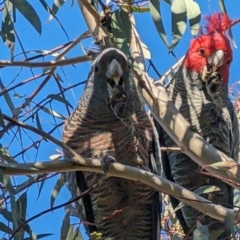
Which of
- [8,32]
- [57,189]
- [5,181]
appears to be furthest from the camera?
[57,189]

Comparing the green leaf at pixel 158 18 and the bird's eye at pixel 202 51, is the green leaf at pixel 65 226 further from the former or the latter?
the bird's eye at pixel 202 51

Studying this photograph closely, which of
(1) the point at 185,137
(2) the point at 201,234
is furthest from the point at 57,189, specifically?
(2) the point at 201,234

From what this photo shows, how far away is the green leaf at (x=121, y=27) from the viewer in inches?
57.6

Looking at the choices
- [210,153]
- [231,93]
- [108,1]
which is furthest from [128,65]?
[231,93]

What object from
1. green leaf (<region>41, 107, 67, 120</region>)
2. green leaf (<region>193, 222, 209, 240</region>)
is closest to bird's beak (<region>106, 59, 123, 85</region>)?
green leaf (<region>41, 107, 67, 120</region>)

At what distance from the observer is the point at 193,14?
137 cm

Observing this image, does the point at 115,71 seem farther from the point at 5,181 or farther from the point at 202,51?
the point at 5,181

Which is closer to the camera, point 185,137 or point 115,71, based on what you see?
point 185,137

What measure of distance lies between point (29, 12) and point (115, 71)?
0.46 meters

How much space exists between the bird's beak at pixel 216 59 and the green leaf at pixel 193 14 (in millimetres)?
565

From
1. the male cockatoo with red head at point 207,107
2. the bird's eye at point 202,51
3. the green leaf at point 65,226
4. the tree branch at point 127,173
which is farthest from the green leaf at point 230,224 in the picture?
the bird's eye at point 202,51

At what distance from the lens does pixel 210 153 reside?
1.41m

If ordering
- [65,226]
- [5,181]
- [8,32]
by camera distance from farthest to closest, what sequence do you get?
[65,226] → [8,32] → [5,181]

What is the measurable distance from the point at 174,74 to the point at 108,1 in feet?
2.00
